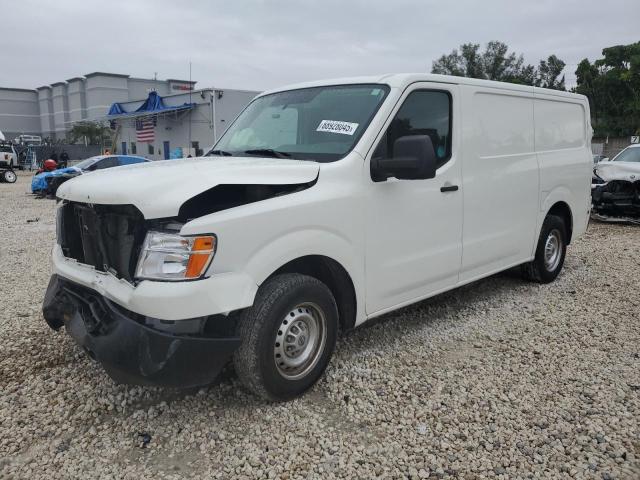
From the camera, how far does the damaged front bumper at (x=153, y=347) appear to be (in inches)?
104

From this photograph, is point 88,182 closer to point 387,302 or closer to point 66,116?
point 387,302

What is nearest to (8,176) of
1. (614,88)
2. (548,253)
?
(548,253)

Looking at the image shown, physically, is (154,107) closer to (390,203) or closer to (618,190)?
(618,190)

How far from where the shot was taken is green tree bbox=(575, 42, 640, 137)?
118 ft

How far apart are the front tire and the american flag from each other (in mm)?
36121

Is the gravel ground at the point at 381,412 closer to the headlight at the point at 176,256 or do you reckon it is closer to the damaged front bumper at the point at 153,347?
the damaged front bumper at the point at 153,347

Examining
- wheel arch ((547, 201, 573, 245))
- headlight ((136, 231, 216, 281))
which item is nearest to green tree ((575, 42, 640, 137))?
wheel arch ((547, 201, 573, 245))

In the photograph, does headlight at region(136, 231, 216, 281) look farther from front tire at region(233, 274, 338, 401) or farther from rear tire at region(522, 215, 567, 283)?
rear tire at region(522, 215, 567, 283)

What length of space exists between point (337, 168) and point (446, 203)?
3.96ft

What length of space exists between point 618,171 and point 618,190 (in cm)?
43

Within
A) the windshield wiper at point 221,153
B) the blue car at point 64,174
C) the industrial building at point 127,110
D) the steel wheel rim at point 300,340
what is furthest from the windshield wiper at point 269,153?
the industrial building at point 127,110

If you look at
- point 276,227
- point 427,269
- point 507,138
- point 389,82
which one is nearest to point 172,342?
point 276,227

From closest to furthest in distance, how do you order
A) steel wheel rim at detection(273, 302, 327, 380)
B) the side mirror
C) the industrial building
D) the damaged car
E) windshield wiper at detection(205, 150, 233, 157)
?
steel wheel rim at detection(273, 302, 327, 380) → the side mirror → windshield wiper at detection(205, 150, 233, 157) → the damaged car → the industrial building

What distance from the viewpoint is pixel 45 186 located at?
1784 cm
